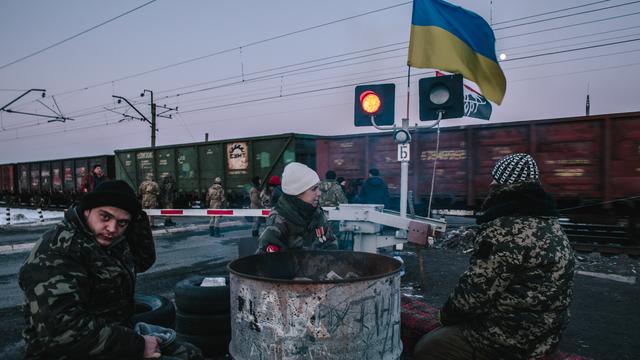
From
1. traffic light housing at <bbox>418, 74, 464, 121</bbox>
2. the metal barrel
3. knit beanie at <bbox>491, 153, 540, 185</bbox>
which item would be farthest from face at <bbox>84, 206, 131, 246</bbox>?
traffic light housing at <bbox>418, 74, 464, 121</bbox>

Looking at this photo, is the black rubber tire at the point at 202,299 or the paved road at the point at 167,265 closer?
the black rubber tire at the point at 202,299

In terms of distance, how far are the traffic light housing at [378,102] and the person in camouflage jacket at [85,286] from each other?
3.49 m

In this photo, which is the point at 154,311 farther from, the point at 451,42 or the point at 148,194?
the point at 148,194

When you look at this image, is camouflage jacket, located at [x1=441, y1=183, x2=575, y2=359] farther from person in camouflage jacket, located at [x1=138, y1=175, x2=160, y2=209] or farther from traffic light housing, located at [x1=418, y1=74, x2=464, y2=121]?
person in camouflage jacket, located at [x1=138, y1=175, x2=160, y2=209]

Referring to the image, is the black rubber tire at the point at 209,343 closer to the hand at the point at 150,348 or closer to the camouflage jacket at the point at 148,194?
the hand at the point at 150,348

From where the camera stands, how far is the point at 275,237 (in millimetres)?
3199

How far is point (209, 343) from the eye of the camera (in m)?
3.34

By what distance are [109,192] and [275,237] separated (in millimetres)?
1454

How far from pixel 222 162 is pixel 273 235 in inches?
521

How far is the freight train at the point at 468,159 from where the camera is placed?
869cm

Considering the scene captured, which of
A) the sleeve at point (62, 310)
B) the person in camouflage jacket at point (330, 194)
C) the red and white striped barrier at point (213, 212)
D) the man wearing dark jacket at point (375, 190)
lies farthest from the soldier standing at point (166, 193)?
the sleeve at point (62, 310)

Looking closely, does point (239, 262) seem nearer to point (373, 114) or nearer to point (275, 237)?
point (275, 237)

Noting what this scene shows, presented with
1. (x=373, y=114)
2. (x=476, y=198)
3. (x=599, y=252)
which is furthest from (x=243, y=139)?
(x=599, y=252)

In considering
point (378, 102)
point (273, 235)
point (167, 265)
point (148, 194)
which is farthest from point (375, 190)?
point (148, 194)
